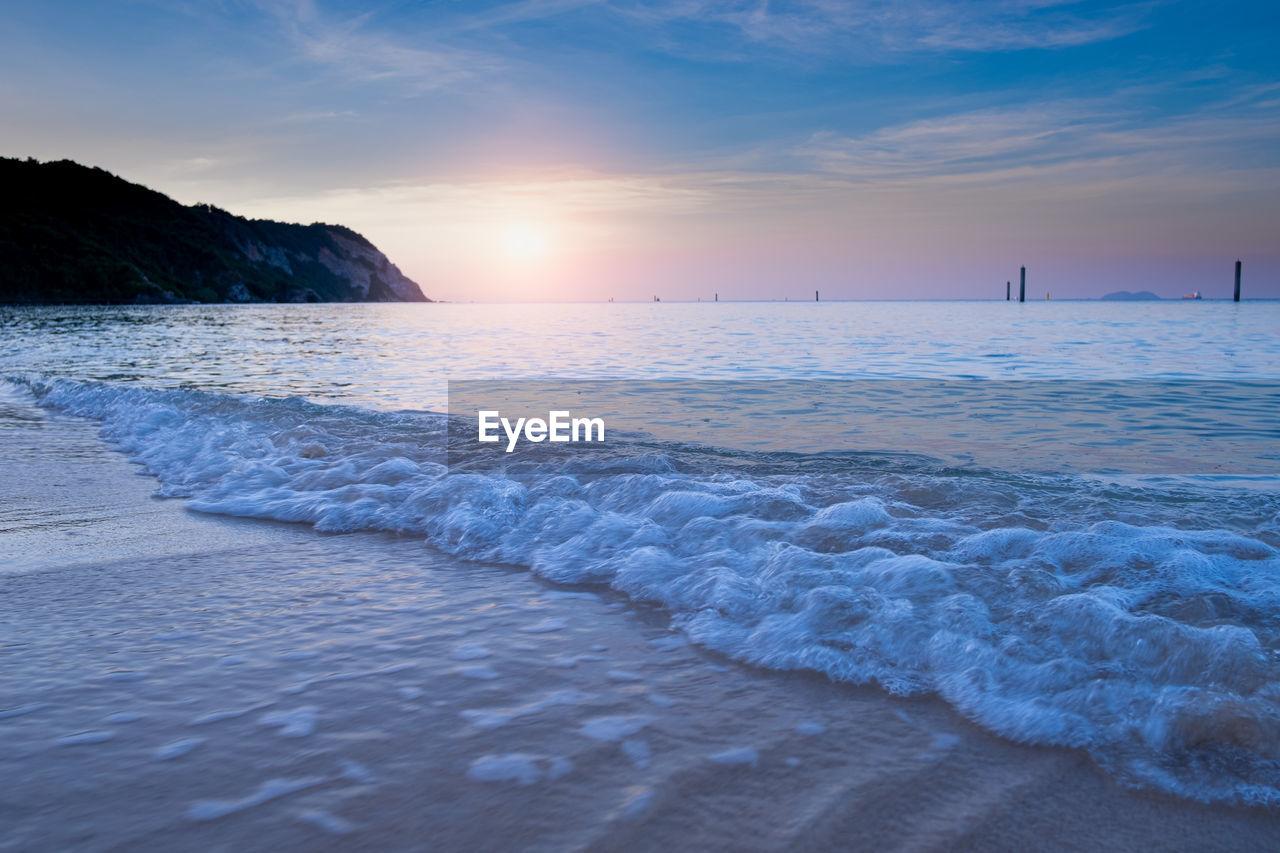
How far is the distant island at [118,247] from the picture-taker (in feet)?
375

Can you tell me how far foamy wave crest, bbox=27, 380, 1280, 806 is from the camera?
114 inches

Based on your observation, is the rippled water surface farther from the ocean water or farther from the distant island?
the distant island

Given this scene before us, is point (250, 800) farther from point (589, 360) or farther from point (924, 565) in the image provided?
point (589, 360)

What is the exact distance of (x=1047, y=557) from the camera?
4449mm

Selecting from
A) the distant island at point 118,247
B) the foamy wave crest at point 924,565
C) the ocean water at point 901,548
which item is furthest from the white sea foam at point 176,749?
the distant island at point 118,247

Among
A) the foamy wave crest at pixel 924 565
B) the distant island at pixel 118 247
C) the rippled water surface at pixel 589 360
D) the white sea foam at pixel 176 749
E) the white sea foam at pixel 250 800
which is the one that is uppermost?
the distant island at pixel 118 247

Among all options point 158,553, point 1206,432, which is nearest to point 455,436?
point 158,553

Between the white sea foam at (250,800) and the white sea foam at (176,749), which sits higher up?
the white sea foam at (176,749)

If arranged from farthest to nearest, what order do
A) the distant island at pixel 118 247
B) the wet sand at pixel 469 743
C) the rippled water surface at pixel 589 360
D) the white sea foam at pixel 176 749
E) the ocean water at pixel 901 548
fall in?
the distant island at pixel 118 247, the rippled water surface at pixel 589 360, the ocean water at pixel 901 548, the white sea foam at pixel 176 749, the wet sand at pixel 469 743

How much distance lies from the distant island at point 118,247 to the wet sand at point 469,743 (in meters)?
129

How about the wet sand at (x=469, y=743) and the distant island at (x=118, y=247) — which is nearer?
the wet sand at (x=469, y=743)

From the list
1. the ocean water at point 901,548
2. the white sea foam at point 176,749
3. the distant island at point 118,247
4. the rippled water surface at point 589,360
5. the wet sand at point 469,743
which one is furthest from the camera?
the distant island at point 118,247

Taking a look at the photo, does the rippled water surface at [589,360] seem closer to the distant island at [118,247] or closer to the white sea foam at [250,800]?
the white sea foam at [250,800]

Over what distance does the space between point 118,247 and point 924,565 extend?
16887cm
